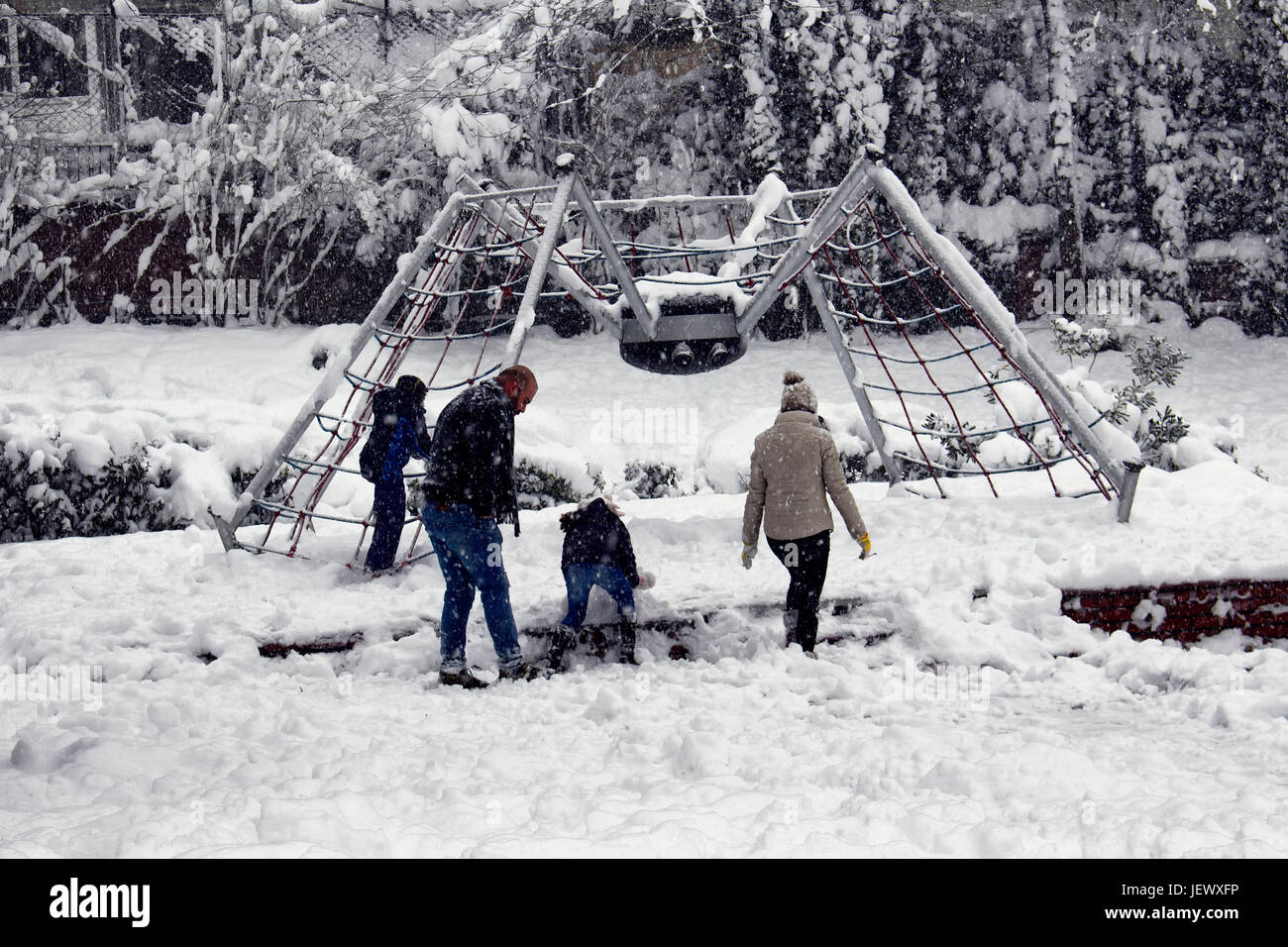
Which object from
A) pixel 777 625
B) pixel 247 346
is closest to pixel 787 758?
pixel 777 625

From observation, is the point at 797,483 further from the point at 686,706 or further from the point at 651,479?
the point at 651,479

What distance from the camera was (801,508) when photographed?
529 centimetres

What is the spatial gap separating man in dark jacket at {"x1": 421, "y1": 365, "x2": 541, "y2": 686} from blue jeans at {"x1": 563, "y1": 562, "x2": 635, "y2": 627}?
0.41 metres

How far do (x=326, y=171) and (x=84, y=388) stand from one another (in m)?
3.80

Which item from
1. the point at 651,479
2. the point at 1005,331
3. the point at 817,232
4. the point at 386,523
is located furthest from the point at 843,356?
the point at 386,523

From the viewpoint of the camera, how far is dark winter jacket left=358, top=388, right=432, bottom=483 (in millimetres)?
6607

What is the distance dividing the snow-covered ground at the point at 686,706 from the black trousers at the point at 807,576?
19 centimetres

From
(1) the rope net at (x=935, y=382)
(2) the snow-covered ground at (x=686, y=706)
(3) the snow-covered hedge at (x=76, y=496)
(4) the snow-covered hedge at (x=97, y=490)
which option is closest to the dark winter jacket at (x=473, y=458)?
(2) the snow-covered ground at (x=686, y=706)

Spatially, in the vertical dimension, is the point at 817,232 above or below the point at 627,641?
above

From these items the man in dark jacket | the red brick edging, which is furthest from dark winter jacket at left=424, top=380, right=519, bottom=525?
the red brick edging

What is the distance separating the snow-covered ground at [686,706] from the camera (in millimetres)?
3049

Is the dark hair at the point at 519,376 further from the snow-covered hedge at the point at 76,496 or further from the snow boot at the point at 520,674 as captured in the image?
the snow-covered hedge at the point at 76,496

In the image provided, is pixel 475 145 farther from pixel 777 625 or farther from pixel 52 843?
pixel 52 843

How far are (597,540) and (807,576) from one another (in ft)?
3.35
